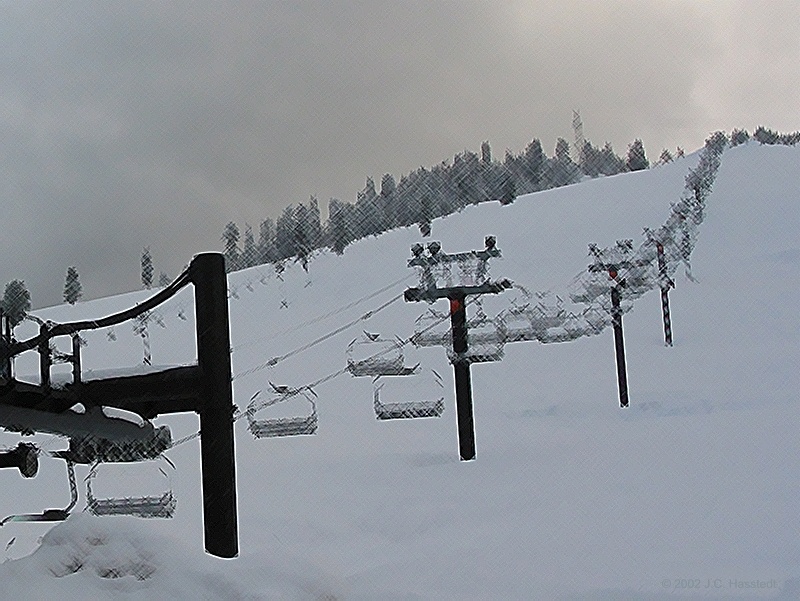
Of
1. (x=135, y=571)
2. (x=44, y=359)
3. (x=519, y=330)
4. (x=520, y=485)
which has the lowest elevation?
(x=520, y=485)

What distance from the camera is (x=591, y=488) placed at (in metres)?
9.73

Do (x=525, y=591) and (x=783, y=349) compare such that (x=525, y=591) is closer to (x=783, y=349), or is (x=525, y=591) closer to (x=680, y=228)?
(x=783, y=349)

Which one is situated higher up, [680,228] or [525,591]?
[680,228]

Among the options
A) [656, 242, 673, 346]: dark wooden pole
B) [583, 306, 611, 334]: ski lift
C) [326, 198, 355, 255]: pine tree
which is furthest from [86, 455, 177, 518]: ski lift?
[326, 198, 355, 255]: pine tree

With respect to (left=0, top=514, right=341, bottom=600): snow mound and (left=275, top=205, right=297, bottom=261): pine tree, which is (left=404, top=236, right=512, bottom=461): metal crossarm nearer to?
(left=0, top=514, right=341, bottom=600): snow mound

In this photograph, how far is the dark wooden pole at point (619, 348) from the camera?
14.7m

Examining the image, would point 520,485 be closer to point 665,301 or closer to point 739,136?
point 665,301

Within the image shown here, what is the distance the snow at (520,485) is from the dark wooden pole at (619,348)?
27 centimetres

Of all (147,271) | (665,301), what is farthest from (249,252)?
(665,301)

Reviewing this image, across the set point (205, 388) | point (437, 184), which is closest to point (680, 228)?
point (205, 388)

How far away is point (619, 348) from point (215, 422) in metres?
10.3

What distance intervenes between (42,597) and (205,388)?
1.60 metres

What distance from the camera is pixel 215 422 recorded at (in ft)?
19.0

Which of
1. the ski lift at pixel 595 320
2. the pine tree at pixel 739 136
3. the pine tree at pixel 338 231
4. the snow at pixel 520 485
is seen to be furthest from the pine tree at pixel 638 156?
the ski lift at pixel 595 320
